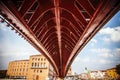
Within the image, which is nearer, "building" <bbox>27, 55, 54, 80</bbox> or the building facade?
"building" <bbox>27, 55, 54, 80</bbox>

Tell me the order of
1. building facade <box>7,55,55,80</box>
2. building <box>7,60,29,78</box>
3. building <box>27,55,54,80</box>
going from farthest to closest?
building <box>7,60,29,78</box> < building facade <box>7,55,55,80</box> < building <box>27,55,54,80</box>

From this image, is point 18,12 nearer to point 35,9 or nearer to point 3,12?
point 3,12

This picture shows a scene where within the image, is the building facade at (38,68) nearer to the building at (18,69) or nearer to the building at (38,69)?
the building at (38,69)

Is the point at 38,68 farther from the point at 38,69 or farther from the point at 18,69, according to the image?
the point at 18,69

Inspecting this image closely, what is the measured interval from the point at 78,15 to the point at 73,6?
20.6 inches

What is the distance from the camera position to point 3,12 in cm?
436

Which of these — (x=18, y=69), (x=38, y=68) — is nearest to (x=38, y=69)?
(x=38, y=68)

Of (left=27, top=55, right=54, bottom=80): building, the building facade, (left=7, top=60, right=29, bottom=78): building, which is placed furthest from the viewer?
(left=7, top=60, right=29, bottom=78): building

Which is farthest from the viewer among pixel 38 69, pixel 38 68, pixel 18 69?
pixel 18 69

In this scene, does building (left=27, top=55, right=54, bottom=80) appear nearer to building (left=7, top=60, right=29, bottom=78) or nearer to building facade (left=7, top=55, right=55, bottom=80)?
building facade (left=7, top=55, right=55, bottom=80)

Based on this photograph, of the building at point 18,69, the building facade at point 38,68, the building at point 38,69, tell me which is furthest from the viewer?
the building at point 18,69

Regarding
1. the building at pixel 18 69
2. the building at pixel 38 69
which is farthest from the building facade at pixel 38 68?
the building at pixel 18 69

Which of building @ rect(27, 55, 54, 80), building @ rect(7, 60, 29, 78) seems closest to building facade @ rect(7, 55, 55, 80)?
building @ rect(27, 55, 54, 80)

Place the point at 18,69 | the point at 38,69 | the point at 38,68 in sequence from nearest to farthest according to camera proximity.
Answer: the point at 38,69 → the point at 38,68 → the point at 18,69
